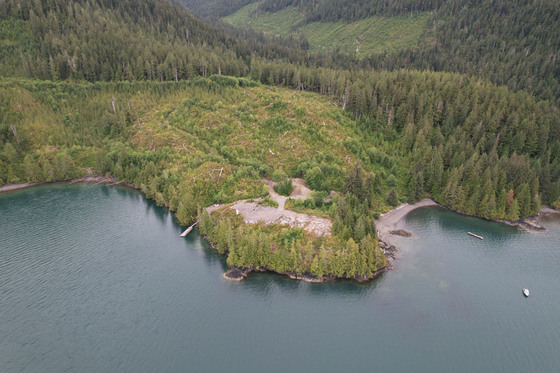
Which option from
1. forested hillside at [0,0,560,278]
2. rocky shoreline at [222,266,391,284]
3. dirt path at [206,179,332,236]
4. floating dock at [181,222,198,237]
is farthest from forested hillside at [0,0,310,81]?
rocky shoreline at [222,266,391,284]

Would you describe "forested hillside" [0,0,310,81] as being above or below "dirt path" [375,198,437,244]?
above

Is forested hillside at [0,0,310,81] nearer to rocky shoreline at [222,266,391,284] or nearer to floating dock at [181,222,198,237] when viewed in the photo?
floating dock at [181,222,198,237]

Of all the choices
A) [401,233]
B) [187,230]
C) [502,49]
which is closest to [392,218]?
[401,233]

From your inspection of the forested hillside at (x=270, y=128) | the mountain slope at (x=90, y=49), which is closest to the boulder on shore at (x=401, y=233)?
the forested hillside at (x=270, y=128)

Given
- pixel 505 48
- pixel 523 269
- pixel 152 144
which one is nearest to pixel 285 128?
pixel 152 144

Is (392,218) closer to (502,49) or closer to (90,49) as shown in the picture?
(90,49)

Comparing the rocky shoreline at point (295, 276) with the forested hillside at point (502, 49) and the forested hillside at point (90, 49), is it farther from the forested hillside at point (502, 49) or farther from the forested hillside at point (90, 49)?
the forested hillside at point (502, 49)

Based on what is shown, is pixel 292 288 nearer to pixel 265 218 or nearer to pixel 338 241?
pixel 338 241

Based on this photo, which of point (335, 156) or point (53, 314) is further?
point (335, 156)

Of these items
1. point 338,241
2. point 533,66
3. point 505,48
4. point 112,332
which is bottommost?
point 112,332
